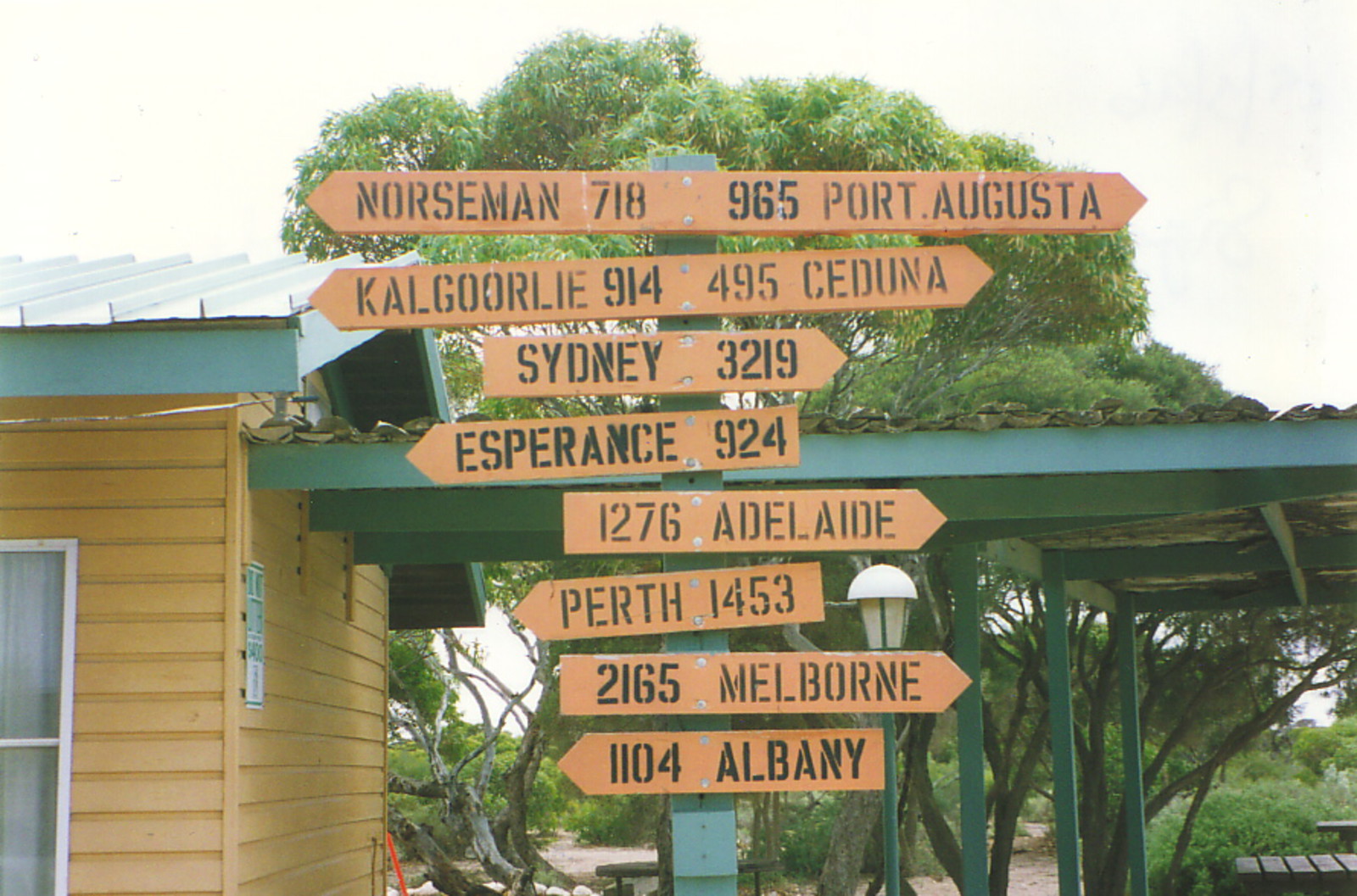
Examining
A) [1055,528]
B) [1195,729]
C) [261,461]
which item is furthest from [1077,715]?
[261,461]

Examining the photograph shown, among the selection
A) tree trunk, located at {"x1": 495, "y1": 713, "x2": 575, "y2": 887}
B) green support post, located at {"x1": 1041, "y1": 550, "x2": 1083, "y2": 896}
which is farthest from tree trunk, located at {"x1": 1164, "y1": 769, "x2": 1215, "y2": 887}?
tree trunk, located at {"x1": 495, "y1": 713, "x2": 575, "y2": 887}

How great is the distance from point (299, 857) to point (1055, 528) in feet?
14.4

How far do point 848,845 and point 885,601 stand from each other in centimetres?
993

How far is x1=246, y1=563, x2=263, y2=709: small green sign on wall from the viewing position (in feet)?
19.4

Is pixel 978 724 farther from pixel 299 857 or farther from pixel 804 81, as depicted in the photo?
pixel 804 81

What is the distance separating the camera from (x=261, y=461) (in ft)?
19.5

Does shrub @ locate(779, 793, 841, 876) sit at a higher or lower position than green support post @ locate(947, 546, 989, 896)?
lower

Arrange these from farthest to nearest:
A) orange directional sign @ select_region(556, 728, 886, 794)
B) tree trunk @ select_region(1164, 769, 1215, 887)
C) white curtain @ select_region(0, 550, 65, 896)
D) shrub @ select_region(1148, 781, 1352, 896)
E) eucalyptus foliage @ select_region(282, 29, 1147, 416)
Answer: eucalyptus foliage @ select_region(282, 29, 1147, 416)
tree trunk @ select_region(1164, 769, 1215, 887)
shrub @ select_region(1148, 781, 1352, 896)
white curtain @ select_region(0, 550, 65, 896)
orange directional sign @ select_region(556, 728, 886, 794)

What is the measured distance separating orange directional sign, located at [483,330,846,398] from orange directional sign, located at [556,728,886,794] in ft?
3.56

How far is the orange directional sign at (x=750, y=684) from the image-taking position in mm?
4176

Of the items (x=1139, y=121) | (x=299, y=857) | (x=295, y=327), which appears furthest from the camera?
(x=1139, y=121)

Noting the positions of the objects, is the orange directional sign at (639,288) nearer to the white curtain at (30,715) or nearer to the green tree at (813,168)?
the white curtain at (30,715)

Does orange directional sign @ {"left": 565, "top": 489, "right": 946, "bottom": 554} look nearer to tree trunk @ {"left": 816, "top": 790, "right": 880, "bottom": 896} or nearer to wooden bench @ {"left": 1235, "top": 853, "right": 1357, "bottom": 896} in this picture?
wooden bench @ {"left": 1235, "top": 853, "right": 1357, "bottom": 896}

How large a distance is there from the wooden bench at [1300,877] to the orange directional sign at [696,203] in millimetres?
8465
